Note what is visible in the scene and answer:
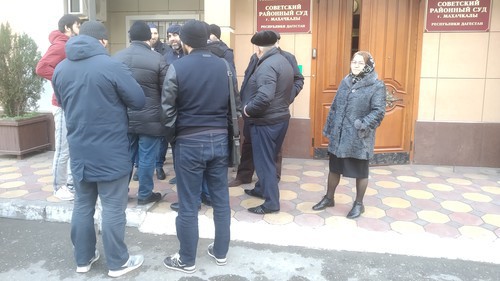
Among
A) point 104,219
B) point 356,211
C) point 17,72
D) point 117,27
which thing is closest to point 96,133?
point 104,219

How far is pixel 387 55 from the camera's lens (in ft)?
18.8

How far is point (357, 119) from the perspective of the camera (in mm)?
3779

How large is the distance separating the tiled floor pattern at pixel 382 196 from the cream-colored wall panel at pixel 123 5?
2.72m

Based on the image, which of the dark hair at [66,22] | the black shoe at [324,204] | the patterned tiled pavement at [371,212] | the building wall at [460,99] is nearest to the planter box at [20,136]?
the patterned tiled pavement at [371,212]

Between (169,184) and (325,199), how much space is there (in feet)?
6.15

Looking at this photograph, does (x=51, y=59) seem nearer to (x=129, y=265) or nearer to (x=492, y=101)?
(x=129, y=265)

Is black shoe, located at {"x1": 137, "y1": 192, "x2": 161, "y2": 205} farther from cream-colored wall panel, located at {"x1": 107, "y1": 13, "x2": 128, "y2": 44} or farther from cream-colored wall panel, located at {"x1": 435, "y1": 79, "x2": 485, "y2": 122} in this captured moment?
cream-colored wall panel, located at {"x1": 435, "y1": 79, "x2": 485, "y2": 122}

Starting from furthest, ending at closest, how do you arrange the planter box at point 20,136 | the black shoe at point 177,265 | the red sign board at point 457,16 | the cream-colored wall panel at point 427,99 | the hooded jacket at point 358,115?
the planter box at point 20,136, the cream-colored wall panel at point 427,99, the red sign board at point 457,16, the hooded jacket at point 358,115, the black shoe at point 177,265

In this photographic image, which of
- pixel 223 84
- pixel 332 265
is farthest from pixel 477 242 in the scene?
pixel 223 84

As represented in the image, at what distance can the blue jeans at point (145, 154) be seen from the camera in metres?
4.05

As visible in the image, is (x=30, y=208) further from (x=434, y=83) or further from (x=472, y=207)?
(x=434, y=83)

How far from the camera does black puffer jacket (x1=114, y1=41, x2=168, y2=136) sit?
3.79 metres

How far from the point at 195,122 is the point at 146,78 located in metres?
1.14

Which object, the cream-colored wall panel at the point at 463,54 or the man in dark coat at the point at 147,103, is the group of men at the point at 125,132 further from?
the cream-colored wall panel at the point at 463,54
